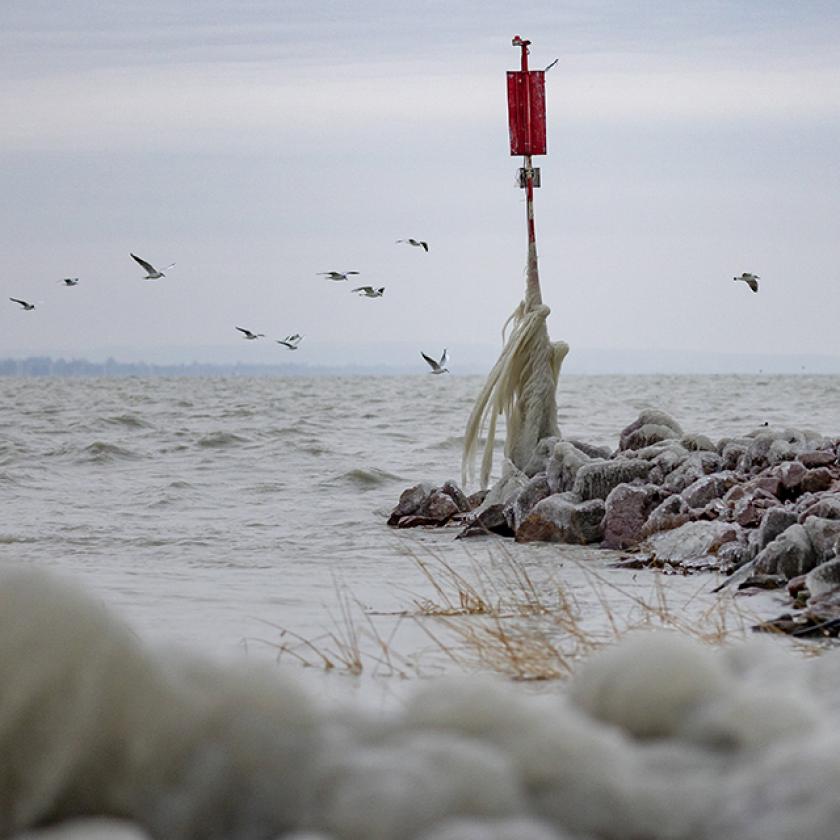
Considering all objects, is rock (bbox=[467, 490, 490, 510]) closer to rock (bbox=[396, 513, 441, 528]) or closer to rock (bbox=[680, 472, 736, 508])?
rock (bbox=[396, 513, 441, 528])

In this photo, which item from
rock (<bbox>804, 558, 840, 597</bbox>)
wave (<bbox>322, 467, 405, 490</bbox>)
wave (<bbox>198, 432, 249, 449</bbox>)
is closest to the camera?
rock (<bbox>804, 558, 840, 597</bbox>)

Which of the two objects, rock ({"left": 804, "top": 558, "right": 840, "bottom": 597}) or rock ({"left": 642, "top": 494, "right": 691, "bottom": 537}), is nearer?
rock ({"left": 804, "top": 558, "right": 840, "bottom": 597})

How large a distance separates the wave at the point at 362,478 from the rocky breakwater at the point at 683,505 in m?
2.20

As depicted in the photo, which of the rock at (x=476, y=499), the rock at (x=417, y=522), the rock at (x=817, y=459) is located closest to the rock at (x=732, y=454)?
the rock at (x=817, y=459)

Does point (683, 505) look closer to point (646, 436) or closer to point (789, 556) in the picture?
point (789, 556)

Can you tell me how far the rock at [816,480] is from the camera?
20.9 feet

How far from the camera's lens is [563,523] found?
274 inches

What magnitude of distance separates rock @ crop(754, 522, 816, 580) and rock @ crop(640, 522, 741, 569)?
615 mm

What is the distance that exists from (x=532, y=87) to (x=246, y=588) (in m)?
5.09

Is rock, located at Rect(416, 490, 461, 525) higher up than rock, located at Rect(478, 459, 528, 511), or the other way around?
rock, located at Rect(478, 459, 528, 511)

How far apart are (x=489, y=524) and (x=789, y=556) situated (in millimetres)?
2736

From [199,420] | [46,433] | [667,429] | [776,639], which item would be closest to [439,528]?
[667,429]

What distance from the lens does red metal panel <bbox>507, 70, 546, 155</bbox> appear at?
29.1 ft

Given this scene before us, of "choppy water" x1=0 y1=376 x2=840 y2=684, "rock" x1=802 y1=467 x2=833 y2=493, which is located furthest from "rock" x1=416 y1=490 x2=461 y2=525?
"rock" x1=802 y1=467 x2=833 y2=493
